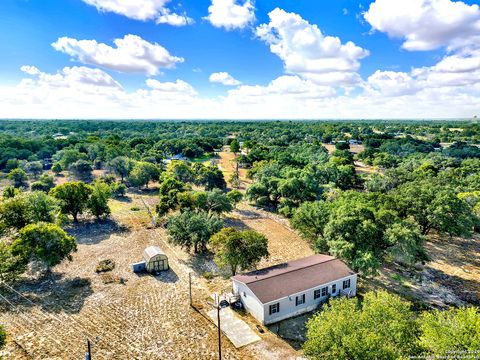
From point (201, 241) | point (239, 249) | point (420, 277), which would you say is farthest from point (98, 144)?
point (420, 277)

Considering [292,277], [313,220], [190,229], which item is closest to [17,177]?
[190,229]

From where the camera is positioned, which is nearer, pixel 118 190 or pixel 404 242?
pixel 404 242

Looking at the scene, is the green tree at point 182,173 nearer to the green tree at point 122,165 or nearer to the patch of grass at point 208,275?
the green tree at point 122,165

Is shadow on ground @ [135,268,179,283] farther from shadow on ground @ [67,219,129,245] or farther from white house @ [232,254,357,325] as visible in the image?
shadow on ground @ [67,219,129,245]

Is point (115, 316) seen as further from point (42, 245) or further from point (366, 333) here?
point (366, 333)

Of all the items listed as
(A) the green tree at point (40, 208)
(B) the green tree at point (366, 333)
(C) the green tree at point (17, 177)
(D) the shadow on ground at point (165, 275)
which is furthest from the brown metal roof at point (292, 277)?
(C) the green tree at point (17, 177)
